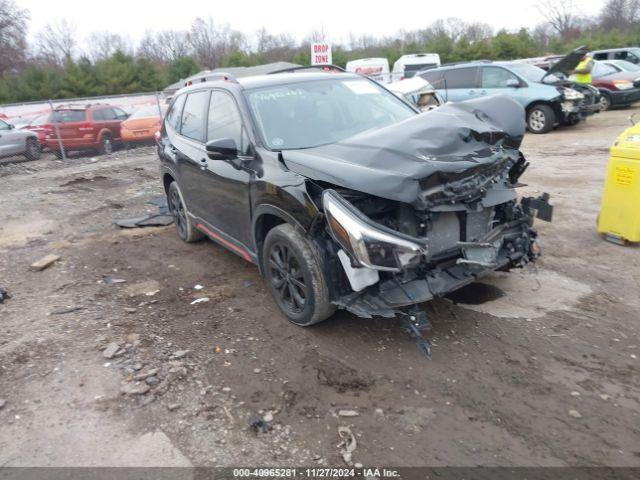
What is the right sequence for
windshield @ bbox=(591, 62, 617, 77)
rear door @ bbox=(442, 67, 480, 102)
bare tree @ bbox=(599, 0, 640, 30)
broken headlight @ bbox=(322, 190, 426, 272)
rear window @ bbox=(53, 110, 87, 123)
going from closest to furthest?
broken headlight @ bbox=(322, 190, 426, 272)
rear door @ bbox=(442, 67, 480, 102)
rear window @ bbox=(53, 110, 87, 123)
windshield @ bbox=(591, 62, 617, 77)
bare tree @ bbox=(599, 0, 640, 30)

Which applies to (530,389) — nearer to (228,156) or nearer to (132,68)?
(228,156)

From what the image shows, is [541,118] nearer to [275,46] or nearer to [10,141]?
[10,141]

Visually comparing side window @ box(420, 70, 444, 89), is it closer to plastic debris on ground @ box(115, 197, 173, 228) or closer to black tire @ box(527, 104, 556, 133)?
black tire @ box(527, 104, 556, 133)

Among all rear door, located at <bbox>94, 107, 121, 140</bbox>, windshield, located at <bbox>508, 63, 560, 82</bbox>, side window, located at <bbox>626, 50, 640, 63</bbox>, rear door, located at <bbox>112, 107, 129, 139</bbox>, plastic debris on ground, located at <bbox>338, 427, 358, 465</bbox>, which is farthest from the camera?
side window, located at <bbox>626, 50, 640, 63</bbox>

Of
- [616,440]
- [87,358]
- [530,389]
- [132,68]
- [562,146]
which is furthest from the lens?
[132,68]

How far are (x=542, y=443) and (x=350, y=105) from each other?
318 centimetres

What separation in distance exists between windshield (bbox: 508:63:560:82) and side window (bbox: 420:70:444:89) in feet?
6.09

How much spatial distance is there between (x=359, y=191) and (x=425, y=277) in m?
0.75

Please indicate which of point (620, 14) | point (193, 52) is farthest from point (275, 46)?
point (620, 14)

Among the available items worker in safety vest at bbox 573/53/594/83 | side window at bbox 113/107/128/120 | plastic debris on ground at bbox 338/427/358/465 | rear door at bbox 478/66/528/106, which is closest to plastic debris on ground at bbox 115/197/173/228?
plastic debris on ground at bbox 338/427/358/465

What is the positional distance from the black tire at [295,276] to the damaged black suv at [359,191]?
1 cm

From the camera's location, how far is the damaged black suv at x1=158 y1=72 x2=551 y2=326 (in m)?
3.14

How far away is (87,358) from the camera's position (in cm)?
373

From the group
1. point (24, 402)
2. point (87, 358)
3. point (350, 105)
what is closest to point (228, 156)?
point (350, 105)
